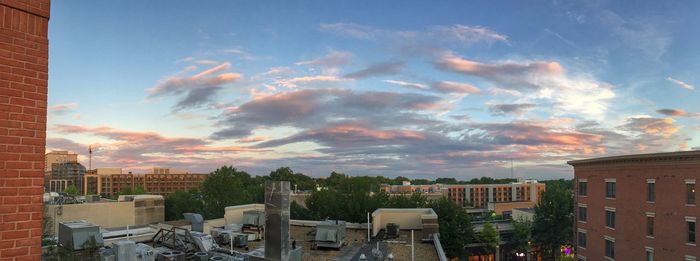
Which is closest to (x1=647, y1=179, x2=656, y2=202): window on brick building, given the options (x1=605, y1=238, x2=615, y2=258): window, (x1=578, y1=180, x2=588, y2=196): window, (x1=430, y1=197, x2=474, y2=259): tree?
(x1=605, y1=238, x2=615, y2=258): window

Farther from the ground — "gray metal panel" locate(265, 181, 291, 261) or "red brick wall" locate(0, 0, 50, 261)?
"red brick wall" locate(0, 0, 50, 261)

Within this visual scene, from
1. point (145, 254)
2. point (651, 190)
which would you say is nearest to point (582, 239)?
point (651, 190)

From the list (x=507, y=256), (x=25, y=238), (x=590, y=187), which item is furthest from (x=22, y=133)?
(x=507, y=256)

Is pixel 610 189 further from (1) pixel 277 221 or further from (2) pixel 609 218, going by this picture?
(1) pixel 277 221

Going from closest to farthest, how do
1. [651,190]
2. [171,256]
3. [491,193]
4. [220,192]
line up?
1. [171,256]
2. [651,190]
3. [220,192]
4. [491,193]

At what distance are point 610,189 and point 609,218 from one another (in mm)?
2972

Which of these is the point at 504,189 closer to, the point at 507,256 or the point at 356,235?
the point at 507,256

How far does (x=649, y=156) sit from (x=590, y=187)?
1110cm

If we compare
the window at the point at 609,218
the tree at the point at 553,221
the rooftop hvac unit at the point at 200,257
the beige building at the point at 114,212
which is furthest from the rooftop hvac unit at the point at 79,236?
the tree at the point at 553,221

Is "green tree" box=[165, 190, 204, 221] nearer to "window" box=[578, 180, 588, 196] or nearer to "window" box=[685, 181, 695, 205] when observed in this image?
"window" box=[578, 180, 588, 196]

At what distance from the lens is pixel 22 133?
212 inches

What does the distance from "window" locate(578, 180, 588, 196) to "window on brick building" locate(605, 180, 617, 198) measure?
4.43 meters

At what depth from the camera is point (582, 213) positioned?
2137 inches

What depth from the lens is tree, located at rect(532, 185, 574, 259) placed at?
2960 inches
